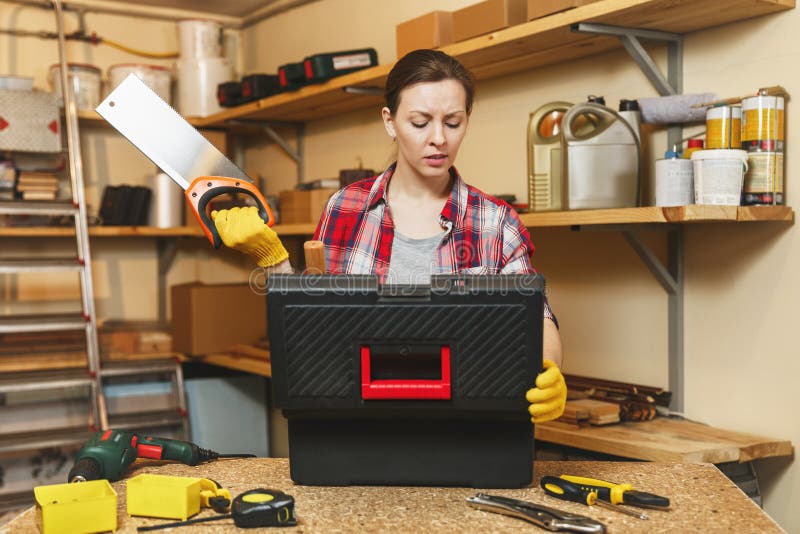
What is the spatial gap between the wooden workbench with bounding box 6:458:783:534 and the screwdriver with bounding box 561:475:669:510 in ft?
0.04

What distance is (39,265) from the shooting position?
11.2 ft

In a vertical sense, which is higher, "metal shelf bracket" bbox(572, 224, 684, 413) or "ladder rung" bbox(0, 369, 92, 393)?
"metal shelf bracket" bbox(572, 224, 684, 413)

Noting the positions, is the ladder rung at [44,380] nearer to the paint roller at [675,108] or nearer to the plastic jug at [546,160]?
the plastic jug at [546,160]

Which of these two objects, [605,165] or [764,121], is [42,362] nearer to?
[605,165]

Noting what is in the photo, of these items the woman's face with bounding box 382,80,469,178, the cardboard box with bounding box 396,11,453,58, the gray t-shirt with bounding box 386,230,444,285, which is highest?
the cardboard box with bounding box 396,11,453,58

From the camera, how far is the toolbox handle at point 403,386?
111 cm

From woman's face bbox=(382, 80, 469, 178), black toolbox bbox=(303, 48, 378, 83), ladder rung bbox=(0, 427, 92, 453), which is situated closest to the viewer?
woman's face bbox=(382, 80, 469, 178)

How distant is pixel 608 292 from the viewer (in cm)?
247

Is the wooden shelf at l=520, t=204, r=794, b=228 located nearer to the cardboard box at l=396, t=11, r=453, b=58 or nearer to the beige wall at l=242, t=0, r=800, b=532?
the beige wall at l=242, t=0, r=800, b=532

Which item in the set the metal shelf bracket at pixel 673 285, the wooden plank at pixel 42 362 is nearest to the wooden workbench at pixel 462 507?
the metal shelf bracket at pixel 673 285

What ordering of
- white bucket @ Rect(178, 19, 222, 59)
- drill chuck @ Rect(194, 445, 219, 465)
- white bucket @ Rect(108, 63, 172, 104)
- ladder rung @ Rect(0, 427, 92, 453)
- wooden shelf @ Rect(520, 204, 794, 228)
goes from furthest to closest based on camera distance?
white bucket @ Rect(178, 19, 222, 59), white bucket @ Rect(108, 63, 172, 104), ladder rung @ Rect(0, 427, 92, 453), wooden shelf @ Rect(520, 204, 794, 228), drill chuck @ Rect(194, 445, 219, 465)

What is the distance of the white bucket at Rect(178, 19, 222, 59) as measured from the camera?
4031 millimetres

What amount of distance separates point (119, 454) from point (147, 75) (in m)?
2.86

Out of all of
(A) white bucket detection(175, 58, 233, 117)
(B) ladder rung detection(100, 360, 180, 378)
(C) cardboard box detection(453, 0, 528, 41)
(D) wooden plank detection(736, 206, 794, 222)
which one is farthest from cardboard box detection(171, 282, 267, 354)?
(D) wooden plank detection(736, 206, 794, 222)
